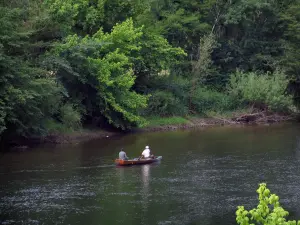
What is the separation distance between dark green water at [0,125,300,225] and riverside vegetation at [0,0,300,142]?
3.79 meters

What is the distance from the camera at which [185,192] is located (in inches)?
1168

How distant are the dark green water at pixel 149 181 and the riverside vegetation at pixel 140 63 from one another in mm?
3791

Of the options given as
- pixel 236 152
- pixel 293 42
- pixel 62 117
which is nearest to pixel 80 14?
pixel 62 117

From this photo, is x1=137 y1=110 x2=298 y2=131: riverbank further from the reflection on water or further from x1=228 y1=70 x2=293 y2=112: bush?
the reflection on water

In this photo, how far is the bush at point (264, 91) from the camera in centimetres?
5875

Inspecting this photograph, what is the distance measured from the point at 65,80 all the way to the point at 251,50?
27479mm

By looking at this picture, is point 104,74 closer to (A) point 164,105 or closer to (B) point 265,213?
(A) point 164,105

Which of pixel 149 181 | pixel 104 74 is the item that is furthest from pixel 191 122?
pixel 149 181

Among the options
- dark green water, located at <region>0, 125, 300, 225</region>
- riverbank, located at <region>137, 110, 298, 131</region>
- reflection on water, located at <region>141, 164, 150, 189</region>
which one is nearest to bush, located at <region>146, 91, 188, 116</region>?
riverbank, located at <region>137, 110, 298, 131</region>

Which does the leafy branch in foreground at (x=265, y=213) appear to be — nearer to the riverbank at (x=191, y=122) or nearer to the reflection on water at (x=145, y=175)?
the reflection on water at (x=145, y=175)

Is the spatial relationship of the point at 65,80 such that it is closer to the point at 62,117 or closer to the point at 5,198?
the point at 62,117

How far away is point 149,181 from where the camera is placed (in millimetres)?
32375

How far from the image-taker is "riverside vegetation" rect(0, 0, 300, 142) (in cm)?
4156

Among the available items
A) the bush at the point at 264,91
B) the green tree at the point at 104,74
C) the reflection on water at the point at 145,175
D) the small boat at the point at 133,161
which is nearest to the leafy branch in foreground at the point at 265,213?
the reflection on water at the point at 145,175
